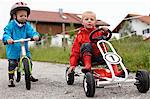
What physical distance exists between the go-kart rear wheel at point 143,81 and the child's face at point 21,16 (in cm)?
202

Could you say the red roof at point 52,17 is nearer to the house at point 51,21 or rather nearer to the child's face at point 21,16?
the house at point 51,21

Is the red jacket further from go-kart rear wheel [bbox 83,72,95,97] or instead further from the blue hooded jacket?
go-kart rear wheel [bbox 83,72,95,97]

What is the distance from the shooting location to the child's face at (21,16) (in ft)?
15.9

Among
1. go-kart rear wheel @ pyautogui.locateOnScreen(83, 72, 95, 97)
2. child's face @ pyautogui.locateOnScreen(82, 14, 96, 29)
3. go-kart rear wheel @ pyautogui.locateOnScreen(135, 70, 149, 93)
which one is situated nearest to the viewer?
go-kart rear wheel @ pyautogui.locateOnScreen(83, 72, 95, 97)

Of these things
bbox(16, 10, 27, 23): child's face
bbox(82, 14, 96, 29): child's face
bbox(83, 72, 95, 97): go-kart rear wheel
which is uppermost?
bbox(16, 10, 27, 23): child's face

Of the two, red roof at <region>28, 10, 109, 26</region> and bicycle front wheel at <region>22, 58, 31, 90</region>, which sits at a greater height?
red roof at <region>28, 10, 109, 26</region>

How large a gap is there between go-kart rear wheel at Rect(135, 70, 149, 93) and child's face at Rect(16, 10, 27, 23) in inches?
79.4

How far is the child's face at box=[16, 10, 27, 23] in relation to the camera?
191 inches

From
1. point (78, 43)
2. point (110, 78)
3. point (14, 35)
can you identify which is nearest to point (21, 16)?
point (14, 35)

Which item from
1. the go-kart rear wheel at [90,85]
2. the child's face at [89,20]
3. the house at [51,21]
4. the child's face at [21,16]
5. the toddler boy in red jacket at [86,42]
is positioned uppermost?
the house at [51,21]

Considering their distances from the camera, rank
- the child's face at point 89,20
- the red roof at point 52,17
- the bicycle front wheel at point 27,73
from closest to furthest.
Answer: the bicycle front wheel at point 27,73
the child's face at point 89,20
the red roof at point 52,17

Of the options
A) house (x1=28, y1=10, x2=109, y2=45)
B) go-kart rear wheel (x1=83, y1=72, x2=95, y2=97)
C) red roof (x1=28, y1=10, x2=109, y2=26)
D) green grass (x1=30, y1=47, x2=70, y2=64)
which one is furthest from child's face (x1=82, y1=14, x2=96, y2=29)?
red roof (x1=28, y1=10, x2=109, y2=26)

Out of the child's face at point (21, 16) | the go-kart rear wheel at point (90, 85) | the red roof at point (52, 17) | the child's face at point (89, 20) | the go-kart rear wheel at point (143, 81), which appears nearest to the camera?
the go-kart rear wheel at point (90, 85)

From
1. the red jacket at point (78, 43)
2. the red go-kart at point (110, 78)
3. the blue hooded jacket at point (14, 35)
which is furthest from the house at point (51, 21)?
the red go-kart at point (110, 78)
